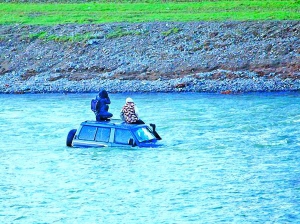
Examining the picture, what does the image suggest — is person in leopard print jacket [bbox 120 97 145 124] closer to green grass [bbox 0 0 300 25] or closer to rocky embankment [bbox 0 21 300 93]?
rocky embankment [bbox 0 21 300 93]

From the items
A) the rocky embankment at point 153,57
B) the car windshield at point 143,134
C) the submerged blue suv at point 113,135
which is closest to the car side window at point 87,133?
the submerged blue suv at point 113,135

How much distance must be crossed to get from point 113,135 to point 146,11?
34.6m

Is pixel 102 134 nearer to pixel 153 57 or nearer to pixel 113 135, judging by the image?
pixel 113 135

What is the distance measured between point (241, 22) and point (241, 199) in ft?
113

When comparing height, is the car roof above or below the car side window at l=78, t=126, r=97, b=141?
above

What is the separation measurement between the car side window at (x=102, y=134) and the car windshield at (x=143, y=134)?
106 centimetres

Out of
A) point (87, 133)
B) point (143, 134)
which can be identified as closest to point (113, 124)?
point (143, 134)

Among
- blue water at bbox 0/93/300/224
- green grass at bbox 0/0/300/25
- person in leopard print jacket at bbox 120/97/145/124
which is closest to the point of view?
blue water at bbox 0/93/300/224

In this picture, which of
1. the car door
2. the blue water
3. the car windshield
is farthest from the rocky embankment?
the car door

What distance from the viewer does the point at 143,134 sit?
32.0 meters

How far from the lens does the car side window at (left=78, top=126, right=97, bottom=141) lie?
3231cm

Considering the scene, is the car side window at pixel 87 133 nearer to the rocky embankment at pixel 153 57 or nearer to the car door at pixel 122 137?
the car door at pixel 122 137

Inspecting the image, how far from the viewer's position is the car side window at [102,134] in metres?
31.9

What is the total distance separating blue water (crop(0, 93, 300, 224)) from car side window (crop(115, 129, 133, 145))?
42 centimetres
